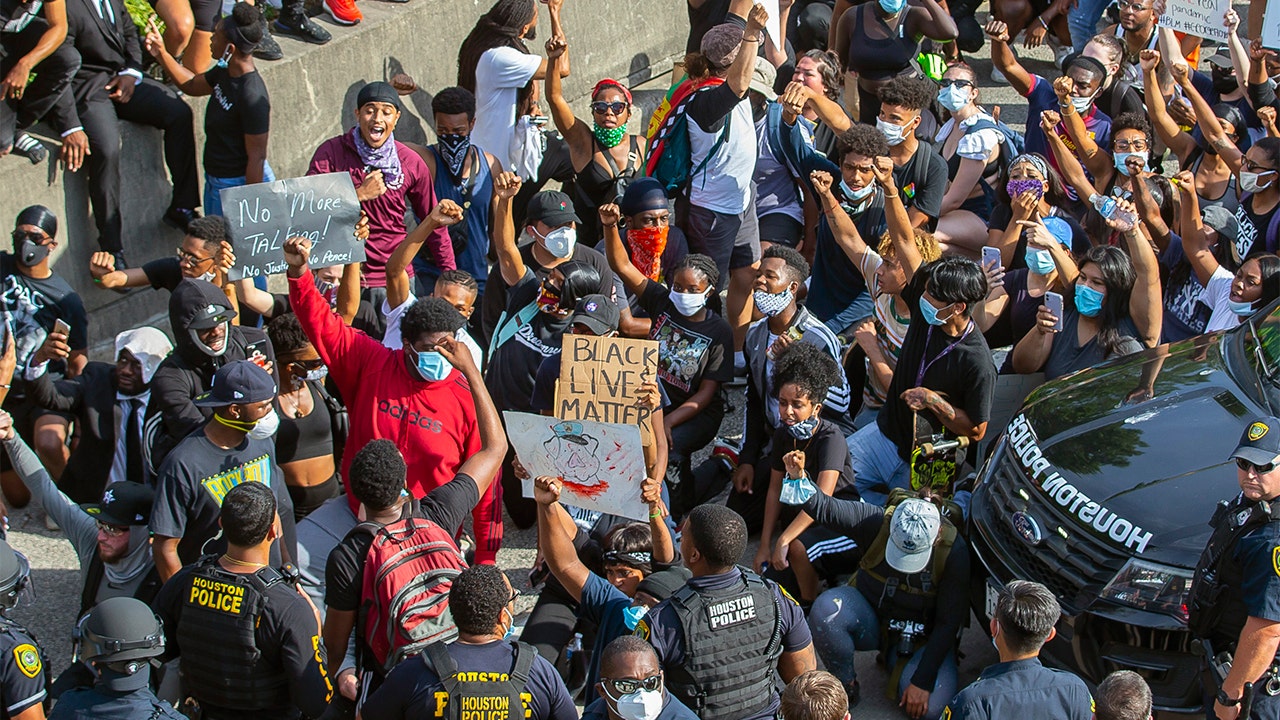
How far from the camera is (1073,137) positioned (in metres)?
9.77

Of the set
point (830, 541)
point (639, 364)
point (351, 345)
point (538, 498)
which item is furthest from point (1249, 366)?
point (351, 345)

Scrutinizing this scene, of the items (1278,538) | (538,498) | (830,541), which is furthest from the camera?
(830,541)

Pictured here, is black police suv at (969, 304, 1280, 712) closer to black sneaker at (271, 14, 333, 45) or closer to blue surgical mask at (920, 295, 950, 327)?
blue surgical mask at (920, 295, 950, 327)

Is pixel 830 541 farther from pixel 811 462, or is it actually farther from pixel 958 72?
pixel 958 72

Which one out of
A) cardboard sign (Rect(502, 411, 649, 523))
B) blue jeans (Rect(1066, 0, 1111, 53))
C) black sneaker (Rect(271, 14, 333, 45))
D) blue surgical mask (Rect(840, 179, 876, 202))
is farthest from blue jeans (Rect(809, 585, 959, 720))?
blue jeans (Rect(1066, 0, 1111, 53))

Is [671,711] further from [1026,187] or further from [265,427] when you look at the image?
[1026,187]

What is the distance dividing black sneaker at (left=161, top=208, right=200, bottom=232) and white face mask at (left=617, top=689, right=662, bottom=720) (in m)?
6.35

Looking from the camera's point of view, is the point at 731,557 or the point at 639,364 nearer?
the point at 731,557

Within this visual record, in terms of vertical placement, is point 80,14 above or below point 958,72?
above

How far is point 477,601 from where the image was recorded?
500cm

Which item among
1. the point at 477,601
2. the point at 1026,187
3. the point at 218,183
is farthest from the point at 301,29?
the point at 477,601

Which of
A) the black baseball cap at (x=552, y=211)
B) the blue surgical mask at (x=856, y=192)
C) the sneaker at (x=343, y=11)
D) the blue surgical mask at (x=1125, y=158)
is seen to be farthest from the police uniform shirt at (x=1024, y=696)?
the sneaker at (x=343, y=11)

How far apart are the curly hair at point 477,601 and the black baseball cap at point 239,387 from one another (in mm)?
1585

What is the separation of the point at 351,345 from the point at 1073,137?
5.16 meters
